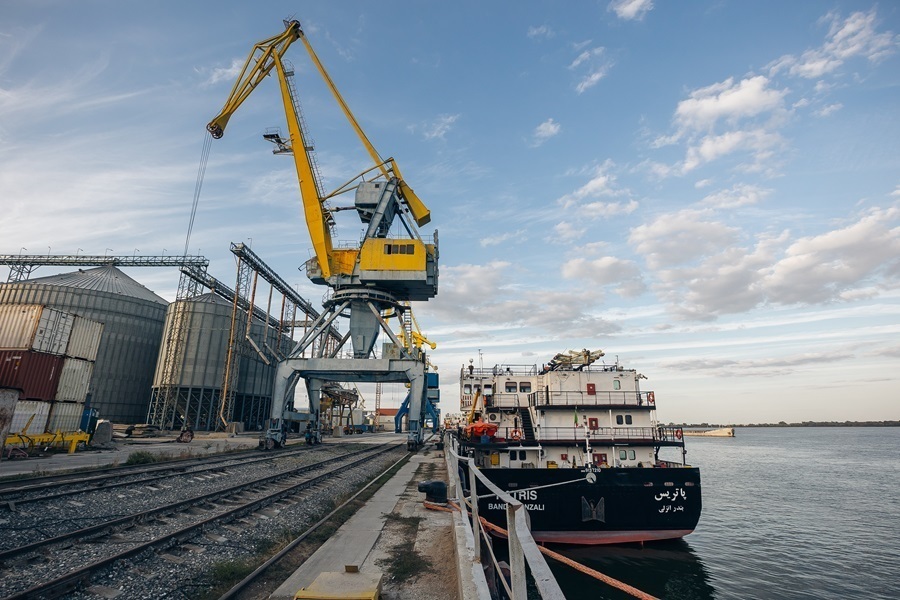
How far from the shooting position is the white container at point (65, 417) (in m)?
25.7

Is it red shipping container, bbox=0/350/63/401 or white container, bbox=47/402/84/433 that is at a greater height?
red shipping container, bbox=0/350/63/401

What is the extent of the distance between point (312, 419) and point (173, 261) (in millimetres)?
45568

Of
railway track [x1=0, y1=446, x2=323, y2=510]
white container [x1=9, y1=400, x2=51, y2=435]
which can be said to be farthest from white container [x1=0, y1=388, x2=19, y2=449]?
railway track [x1=0, y1=446, x2=323, y2=510]

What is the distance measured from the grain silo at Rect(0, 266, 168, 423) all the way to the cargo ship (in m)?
56.3

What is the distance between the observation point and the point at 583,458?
18.5 meters

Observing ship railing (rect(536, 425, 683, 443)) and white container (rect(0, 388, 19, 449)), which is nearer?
ship railing (rect(536, 425, 683, 443))

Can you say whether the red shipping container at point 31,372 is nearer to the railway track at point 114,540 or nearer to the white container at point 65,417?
the white container at point 65,417

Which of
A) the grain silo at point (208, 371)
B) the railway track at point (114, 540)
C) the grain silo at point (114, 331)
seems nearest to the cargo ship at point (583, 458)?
the railway track at point (114, 540)

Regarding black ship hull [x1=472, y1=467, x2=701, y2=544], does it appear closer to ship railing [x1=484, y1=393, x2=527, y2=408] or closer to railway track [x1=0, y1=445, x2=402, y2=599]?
ship railing [x1=484, y1=393, x2=527, y2=408]

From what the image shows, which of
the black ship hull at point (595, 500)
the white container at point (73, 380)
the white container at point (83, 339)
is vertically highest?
the white container at point (83, 339)

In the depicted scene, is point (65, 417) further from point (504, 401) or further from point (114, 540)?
point (504, 401)

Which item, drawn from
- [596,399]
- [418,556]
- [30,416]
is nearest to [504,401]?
[596,399]

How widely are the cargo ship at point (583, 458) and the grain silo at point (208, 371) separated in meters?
37.7

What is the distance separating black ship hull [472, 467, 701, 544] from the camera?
16.8 meters
